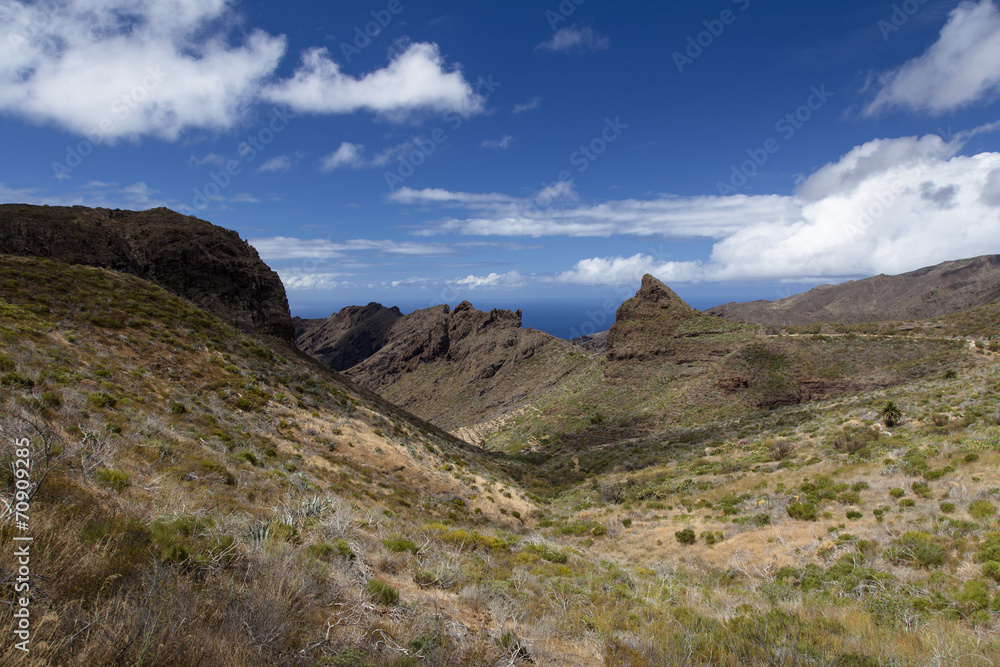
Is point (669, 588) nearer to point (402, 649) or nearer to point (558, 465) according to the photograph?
point (402, 649)

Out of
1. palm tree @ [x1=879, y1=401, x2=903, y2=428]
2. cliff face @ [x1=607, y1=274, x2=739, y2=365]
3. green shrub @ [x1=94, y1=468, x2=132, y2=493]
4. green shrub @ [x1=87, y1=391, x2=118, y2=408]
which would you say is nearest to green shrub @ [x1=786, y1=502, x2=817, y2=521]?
palm tree @ [x1=879, y1=401, x2=903, y2=428]

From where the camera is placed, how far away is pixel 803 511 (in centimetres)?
1362

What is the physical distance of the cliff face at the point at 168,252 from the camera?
25625 millimetres

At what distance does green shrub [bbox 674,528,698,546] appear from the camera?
14172 mm

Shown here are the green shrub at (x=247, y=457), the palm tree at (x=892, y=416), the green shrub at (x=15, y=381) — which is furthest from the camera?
the palm tree at (x=892, y=416)

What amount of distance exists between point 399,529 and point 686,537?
10.6 meters

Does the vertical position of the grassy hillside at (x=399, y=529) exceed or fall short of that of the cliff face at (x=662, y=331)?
it falls short

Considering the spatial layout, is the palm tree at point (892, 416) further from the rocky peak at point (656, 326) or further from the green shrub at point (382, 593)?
the rocky peak at point (656, 326)

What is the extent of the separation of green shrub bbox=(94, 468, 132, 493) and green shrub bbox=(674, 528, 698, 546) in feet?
51.3

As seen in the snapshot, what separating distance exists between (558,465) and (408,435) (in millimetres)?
16999

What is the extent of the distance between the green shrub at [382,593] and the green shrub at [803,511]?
1417 cm

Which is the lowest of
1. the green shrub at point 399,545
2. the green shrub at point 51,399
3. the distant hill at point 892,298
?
the green shrub at point 399,545

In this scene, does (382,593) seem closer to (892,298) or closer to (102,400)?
(102,400)

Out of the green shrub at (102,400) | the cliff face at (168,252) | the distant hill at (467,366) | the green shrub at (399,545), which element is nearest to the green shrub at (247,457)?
the green shrub at (102,400)
